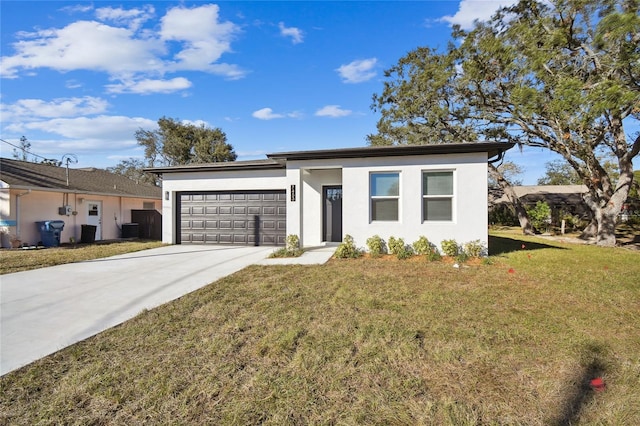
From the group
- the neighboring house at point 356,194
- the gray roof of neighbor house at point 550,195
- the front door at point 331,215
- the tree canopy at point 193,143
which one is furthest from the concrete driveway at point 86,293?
the gray roof of neighbor house at point 550,195

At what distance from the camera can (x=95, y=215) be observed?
14.7 metres

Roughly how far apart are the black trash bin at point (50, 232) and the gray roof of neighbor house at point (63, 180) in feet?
4.62

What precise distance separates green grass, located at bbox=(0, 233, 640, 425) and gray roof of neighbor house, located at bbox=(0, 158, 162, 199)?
474 inches

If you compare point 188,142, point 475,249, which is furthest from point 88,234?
point 188,142

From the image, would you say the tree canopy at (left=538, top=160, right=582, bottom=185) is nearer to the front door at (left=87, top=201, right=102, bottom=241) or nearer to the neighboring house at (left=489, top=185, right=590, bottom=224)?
the neighboring house at (left=489, top=185, right=590, bottom=224)

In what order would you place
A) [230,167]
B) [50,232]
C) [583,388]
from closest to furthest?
[583,388]
[230,167]
[50,232]

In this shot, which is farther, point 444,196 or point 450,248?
point 444,196

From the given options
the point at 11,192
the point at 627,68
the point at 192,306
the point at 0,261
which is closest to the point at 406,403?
the point at 192,306

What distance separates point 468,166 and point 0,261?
1331 cm

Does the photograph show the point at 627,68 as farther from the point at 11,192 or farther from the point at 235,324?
the point at 11,192

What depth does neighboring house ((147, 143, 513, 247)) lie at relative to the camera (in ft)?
27.3

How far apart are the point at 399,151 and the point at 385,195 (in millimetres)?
1311

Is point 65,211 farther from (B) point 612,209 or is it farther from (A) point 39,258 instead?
(B) point 612,209

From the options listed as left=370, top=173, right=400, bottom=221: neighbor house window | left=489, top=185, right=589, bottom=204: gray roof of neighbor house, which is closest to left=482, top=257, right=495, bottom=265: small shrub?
left=370, top=173, right=400, bottom=221: neighbor house window
